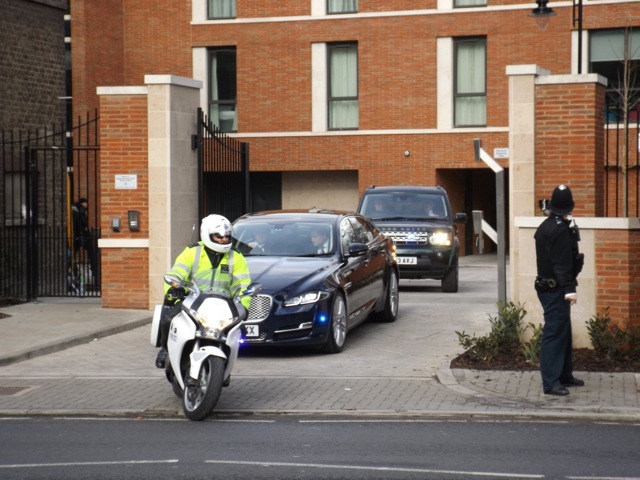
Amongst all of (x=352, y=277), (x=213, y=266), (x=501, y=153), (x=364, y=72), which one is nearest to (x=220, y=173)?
(x=352, y=277)

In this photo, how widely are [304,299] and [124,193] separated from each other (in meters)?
5.46

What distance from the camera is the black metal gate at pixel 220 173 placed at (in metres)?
18.4

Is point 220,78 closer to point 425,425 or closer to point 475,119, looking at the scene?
point 475,119

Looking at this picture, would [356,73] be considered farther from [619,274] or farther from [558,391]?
[558,391]

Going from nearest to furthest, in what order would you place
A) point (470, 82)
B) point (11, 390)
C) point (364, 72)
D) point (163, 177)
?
1. point (11, 390)
2. point (163, 177)
3. point (470, 82)
4. point (364, 72)

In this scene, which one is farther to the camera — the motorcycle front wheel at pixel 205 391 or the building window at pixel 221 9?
the building window at pixel 221 9

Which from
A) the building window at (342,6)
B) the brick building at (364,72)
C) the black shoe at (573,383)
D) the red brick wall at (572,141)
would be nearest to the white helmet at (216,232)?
the black shoe at (573,383)

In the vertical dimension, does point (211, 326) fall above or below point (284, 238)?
below

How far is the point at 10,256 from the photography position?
20.8m

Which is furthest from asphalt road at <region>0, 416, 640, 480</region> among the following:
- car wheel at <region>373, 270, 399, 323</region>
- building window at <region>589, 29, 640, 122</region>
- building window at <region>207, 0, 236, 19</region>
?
building window at <region>207, 0, 236, 19</region>

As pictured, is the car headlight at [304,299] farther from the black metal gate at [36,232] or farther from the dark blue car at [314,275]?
the black metal gate at [36,232]

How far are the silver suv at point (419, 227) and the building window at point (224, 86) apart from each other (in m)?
16.0

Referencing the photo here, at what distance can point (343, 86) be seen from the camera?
3719cm

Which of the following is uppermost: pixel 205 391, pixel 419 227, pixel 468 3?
pixel 468 3
